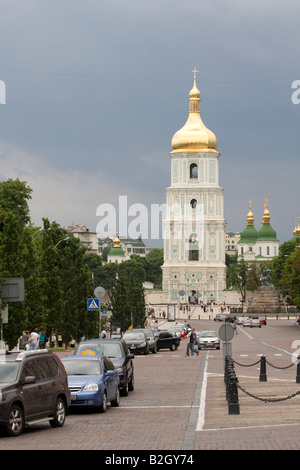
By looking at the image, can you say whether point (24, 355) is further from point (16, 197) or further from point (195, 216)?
point (195, 216)

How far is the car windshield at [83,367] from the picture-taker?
2261cm

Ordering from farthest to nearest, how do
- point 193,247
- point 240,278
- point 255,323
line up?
point 240,278 → point 193,247 → point 255,323

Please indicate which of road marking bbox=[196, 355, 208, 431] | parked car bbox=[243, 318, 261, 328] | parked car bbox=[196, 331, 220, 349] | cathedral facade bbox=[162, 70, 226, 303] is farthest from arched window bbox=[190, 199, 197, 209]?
road marking bbox=[196, 355, 208, 431]

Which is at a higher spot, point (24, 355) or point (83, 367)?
point (24, 355)

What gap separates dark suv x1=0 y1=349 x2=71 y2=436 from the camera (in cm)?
1744


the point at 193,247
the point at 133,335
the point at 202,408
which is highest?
the point at 193,247

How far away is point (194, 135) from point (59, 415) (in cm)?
14961

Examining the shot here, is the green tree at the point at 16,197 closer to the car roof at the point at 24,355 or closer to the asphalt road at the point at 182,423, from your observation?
the asphalt road at the point at 182,423

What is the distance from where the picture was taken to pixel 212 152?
16650 cm

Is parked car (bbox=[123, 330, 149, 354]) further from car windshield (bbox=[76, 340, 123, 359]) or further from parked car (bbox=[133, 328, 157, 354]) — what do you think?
car windshield (bbox=[76, 340, 123, 359])

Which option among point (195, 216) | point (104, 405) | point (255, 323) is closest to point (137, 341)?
point (104, 405)

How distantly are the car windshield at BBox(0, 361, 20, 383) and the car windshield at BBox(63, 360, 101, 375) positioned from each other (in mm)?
4082

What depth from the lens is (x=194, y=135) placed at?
167500 mm
